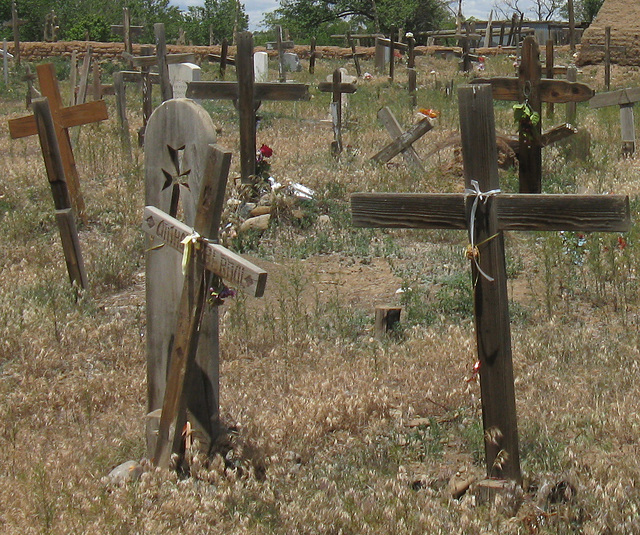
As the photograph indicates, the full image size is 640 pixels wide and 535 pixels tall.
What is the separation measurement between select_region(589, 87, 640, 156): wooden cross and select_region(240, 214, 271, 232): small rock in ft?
16.7

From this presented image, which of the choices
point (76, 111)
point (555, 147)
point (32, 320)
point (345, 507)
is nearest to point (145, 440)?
point (345, 507)

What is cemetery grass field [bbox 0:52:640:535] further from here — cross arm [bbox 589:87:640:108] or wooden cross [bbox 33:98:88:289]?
cross arm [bbox 589:87:640:108]

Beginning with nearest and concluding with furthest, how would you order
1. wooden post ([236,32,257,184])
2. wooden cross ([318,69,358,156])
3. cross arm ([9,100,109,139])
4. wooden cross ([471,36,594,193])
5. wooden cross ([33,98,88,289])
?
wooden cross ([33,98,88,289]) → cross arm ([9,100,109,139]) → wooden cross ([471,36,594,193]) → wooden post ([236,32,257,184]) → wooden cross ([318,69,358,156])

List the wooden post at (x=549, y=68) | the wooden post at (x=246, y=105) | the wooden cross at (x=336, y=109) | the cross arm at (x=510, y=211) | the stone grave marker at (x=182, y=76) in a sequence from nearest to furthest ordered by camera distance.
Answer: the cross arm at (x=510, y=211) < the wooden post at (x=246, y=105) < the wooden cross at (x=336, y=109) < the wooden post at (x=549, y=68) < the stone grave marker at (x=182, y=76)

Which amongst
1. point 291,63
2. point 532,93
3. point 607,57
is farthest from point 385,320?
point 291,63

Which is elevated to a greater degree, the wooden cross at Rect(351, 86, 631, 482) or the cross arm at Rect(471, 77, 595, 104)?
the cross arm at Rect(471, 77, 595, 104)

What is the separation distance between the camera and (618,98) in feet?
37.6

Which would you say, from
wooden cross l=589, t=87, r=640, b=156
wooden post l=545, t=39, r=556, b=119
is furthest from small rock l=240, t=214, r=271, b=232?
wooden post l=545, t=39, r=556, b=119

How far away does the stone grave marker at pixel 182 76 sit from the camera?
14.5 metres

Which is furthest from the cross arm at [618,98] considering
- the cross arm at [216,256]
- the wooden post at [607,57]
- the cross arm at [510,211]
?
the wooden post at [607,57]

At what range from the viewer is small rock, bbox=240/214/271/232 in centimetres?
873

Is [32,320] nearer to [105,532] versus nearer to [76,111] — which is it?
[76,111]

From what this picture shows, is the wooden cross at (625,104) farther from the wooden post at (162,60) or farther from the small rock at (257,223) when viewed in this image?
the wooden post at (162,60)

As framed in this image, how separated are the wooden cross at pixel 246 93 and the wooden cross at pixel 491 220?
20.6 feet
